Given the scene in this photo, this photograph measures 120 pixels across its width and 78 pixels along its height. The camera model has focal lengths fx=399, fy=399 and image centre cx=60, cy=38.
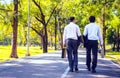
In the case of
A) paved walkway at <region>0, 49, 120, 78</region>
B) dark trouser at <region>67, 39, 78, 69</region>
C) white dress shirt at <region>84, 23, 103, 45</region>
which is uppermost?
white dress shirt at <region>84, 23, 103, 45</region>

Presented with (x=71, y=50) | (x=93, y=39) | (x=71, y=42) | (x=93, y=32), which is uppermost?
(x=93, y=32)

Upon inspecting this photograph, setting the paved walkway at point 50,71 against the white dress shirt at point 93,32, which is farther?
the white dress shirt at point 93,32

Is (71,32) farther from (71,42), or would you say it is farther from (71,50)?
(71,50)

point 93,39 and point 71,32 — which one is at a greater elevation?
point 71,32

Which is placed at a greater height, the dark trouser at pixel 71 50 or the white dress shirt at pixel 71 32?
the white dress shirt at pixel 71 32

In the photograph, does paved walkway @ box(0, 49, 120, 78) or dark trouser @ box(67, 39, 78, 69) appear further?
dark trouser @ box(67, 39, 78, 69)

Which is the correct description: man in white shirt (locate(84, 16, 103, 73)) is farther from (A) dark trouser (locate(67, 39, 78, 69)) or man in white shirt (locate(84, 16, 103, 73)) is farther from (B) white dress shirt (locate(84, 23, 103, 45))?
(A) dark trouser (locate(67, 39, 78, 69))

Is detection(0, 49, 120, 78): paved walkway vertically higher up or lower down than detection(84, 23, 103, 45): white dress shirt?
lower down

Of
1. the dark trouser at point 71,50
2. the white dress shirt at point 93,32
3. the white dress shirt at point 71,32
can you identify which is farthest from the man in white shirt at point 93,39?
the dark trouser at point 71,50

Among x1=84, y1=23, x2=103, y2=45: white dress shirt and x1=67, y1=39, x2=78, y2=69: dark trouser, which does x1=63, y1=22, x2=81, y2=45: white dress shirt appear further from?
x1=84, y1=23, x2=103, y2=45: white dress shirt

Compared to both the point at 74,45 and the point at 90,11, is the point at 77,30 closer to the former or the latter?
the point at 74,45

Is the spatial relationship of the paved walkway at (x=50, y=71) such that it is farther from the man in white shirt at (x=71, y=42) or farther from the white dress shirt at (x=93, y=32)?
the white dress shirt at (x=93, y=32)

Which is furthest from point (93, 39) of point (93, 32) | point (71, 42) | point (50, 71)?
point (50, 71)

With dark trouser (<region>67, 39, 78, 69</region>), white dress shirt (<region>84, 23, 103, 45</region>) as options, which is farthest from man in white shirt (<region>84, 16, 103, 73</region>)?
dark trouser (<region>67, 39, 78, 69</region>)
